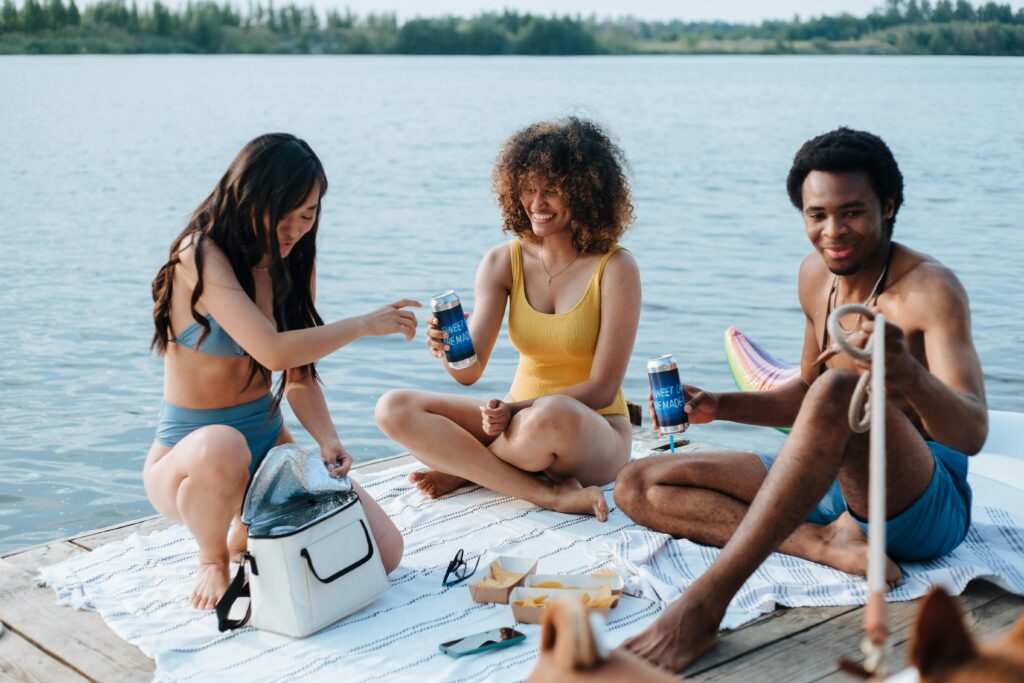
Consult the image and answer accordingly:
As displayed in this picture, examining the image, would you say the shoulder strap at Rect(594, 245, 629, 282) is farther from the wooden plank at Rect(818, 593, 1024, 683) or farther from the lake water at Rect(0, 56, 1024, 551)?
the wooden plank at Rect(818, 593, 1024, 683)

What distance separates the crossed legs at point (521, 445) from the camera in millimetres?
3584

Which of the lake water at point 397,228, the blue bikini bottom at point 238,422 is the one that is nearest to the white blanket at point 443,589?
the blue bikini bottom at point 238,422

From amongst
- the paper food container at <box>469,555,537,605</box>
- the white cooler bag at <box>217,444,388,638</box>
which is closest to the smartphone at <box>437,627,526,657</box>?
the paper food container at <box>469,555,537,605</box>

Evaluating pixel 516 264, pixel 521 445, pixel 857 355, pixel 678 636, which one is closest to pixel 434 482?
pixel 521 445

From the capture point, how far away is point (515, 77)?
2047 inches

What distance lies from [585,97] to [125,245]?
82.7 ft

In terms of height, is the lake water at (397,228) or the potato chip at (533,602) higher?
the potato chip at (533,602)

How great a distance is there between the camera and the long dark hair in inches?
122

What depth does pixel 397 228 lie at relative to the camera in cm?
1363

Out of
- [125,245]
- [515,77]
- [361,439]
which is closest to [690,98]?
[515,77]

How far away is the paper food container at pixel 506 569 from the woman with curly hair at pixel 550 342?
1.57 ft

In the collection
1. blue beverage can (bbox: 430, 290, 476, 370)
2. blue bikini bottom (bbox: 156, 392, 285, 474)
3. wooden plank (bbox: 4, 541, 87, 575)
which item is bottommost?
wooden plank (bbox: 4, 541, 87, 575)

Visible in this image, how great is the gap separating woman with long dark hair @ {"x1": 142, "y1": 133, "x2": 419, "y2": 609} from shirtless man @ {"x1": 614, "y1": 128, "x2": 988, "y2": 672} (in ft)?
3.03

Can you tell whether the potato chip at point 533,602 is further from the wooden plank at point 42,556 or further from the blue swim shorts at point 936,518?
the wooden plank at point 42,556
